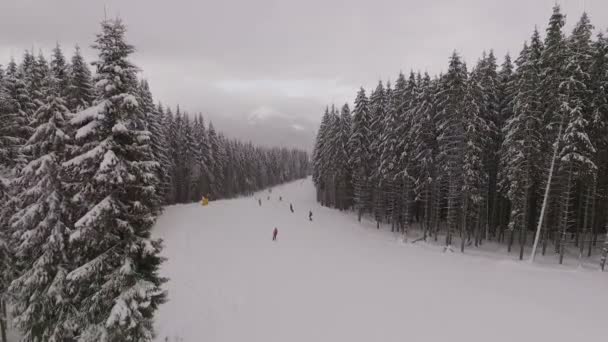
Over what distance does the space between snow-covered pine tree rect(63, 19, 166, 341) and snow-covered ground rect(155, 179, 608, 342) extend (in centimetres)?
524

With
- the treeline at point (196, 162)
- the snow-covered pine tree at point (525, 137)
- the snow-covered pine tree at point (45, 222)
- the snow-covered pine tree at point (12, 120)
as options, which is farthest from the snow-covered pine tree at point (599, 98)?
the treeline at point (196, 162)

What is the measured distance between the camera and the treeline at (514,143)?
23156 mm

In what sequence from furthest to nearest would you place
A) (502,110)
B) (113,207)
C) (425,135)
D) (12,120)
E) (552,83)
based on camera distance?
(425,135) → (502,110) → (552,83) → (12,120) → (113,207)

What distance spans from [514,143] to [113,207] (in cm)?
2846

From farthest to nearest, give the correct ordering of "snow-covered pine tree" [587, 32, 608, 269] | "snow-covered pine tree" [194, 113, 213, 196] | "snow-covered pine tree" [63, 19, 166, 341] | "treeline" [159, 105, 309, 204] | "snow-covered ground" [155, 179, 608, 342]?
"snow-covered pine tree" [194, 113, 213, 196] → "treeline" [159, 105, 309, 204] → "snow-covered pine tree" [587, 32, 608, 269] → "snow-covered ground" [155, 179, 608, 342] → "snow-covered pine tree" [63, 19, 166, 341]

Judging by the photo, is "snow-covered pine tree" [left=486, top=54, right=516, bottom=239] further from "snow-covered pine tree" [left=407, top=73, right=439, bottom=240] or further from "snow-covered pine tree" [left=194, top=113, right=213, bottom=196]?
"snow-covered pine tree" [left=194, top=113, right=213, bottom=196]

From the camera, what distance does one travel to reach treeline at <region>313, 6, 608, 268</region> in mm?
23156

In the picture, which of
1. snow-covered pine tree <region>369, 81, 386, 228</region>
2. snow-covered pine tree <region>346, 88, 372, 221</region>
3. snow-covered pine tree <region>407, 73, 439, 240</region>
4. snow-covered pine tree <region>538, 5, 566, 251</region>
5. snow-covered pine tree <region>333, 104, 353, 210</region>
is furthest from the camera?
snow-covered pine tree <region>333, 104, 353, 210</region>

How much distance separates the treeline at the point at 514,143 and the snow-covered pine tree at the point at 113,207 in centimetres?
2617

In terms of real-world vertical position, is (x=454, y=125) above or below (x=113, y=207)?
above

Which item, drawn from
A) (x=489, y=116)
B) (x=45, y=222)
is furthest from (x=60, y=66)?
(x=489, y=116)

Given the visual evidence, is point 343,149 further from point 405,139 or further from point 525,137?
point 525,137

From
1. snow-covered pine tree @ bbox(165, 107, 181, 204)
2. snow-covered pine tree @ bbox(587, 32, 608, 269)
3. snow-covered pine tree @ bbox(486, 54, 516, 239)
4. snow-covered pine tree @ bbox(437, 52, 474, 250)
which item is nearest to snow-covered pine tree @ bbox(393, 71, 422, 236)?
snow-covered pine tree @ bbox(437, 52, 474, 250)

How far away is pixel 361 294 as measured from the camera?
55.8 feet
